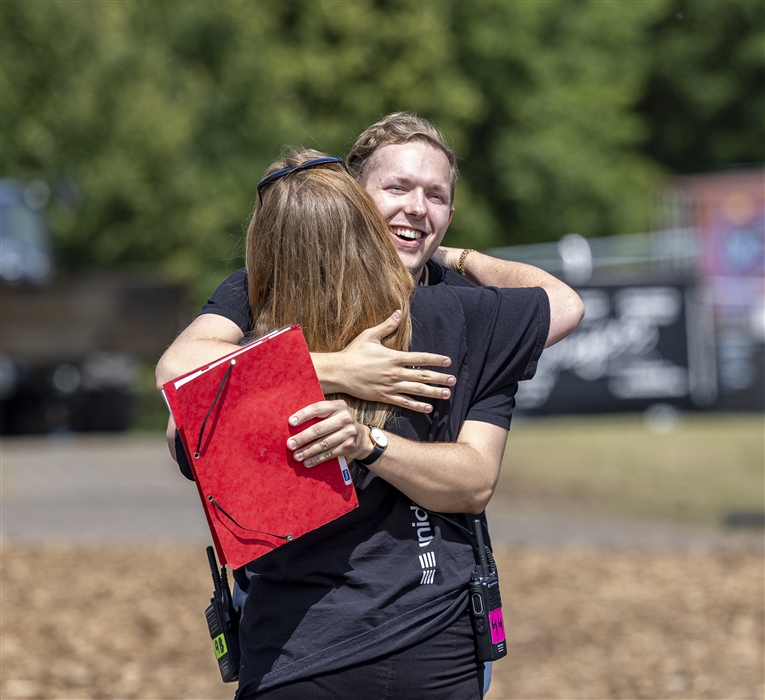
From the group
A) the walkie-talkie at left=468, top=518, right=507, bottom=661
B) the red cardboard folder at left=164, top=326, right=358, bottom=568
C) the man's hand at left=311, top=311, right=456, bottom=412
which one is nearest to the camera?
the red cardboard folder at left=164, top=326, right=358, bottom=568

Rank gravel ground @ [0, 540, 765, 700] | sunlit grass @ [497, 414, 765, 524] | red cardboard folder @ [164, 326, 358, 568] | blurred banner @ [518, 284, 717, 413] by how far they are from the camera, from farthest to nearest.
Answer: blurred banner @ [518, 284, 717, 413]
sunlit grass @ [497, 414, 765, 524]
gravel ground @ [0, 540, 765, 700]
red cardboard folder @ [164, 326, 358, 568]

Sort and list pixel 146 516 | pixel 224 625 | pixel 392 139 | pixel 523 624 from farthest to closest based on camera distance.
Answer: pixel 146 516 < pixel 523 624 < pixel 392 139 < pixel 224 625

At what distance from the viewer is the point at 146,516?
→ 9523mm

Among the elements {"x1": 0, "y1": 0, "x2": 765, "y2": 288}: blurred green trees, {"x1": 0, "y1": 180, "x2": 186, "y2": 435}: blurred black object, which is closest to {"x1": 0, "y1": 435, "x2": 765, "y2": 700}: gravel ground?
{"x1": 0, "y1": 0, "x2": 765, "y2": 288}: blurred green trees

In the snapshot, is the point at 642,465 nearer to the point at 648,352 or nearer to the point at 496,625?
the point at 648,352

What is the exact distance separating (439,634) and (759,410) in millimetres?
16053

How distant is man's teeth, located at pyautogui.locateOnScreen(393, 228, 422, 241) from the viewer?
251 cm

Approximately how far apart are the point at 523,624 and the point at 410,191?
457 cm

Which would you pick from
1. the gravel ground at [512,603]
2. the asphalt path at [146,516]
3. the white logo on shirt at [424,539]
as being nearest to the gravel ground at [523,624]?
the gravel ground at [512,603]

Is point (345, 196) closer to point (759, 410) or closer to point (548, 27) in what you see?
point (759, 410)

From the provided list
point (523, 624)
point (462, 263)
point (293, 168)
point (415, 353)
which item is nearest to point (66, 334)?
point (523, 624)

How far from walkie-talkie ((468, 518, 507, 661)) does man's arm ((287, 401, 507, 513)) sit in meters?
0.11

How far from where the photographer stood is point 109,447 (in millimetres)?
14484

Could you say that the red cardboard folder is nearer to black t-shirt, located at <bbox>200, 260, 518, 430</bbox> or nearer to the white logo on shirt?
the white logo on shirt
